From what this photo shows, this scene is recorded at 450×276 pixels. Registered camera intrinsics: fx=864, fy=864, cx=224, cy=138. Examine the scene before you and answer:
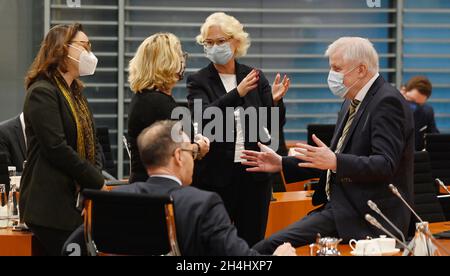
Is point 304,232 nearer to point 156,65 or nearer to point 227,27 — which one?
point 156,65

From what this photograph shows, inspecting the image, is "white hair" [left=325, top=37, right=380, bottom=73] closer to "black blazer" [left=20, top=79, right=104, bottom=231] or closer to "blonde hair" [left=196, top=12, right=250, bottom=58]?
"blonde hair" [left=196, top=12, right=250, bottom=58]

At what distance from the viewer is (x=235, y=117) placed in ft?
17.9

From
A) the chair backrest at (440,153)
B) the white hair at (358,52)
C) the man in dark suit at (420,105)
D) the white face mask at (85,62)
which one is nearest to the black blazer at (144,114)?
the white face mask at (85,62)

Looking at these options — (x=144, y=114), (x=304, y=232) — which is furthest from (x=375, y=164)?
(x=144, y=114)

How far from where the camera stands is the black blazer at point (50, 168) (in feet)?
15.3

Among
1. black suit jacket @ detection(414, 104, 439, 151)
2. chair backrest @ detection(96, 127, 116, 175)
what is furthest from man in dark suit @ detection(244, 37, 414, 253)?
black suit jacket @ detection(414, 104, 439, 151)

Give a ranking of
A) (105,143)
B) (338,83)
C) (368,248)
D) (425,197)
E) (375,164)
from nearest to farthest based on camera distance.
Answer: (368,248) < (375,164) < (338,83) < (425,197) < (105,143)

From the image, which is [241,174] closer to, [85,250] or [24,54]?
[85,250]

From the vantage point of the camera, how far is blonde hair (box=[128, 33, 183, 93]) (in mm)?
4980

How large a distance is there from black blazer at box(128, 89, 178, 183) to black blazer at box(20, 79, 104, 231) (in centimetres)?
28

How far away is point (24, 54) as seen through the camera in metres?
10.5

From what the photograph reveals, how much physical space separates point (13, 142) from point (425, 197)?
3185 mm
